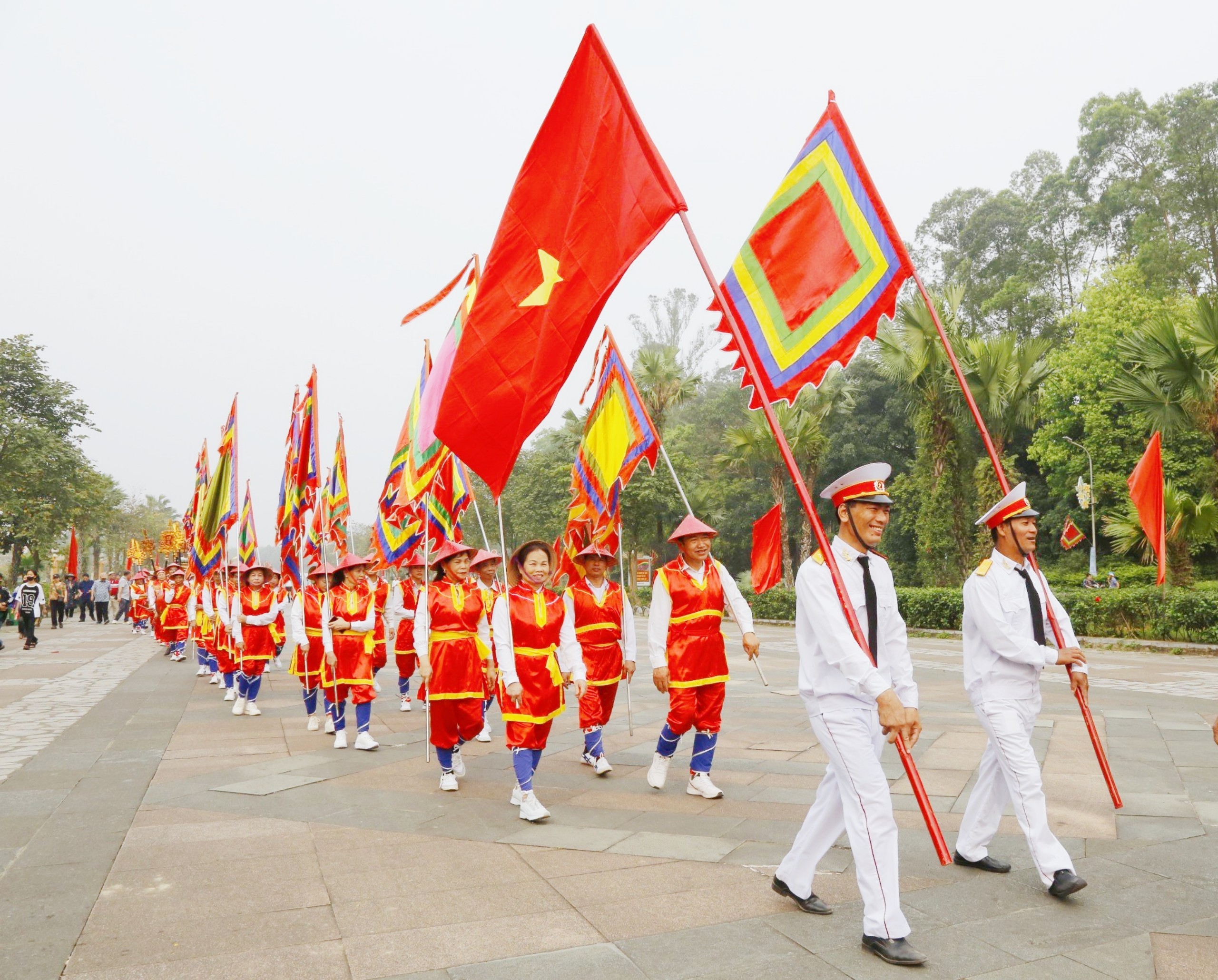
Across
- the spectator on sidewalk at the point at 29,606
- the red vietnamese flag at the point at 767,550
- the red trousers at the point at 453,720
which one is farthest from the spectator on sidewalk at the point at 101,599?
the red trousers at the point at 453,720

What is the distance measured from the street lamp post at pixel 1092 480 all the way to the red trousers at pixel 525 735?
2663cm

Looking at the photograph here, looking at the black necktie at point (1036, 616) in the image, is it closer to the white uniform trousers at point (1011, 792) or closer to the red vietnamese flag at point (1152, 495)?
the white uniform trousers at point (1011, 792)

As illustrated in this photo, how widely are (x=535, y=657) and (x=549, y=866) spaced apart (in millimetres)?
1476

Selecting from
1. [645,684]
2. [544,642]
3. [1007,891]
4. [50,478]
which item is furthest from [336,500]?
[50,478]

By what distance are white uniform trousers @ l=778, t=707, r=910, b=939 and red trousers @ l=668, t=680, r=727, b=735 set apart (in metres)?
2.16

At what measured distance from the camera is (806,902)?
13.1ft

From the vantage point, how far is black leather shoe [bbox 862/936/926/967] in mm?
3387

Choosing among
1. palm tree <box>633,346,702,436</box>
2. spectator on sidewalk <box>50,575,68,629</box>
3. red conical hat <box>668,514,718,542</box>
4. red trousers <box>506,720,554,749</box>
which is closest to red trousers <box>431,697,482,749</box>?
red trousers <box>506,720,554,749</box>

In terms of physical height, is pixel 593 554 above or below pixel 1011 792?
above

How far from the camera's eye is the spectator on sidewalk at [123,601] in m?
38.6

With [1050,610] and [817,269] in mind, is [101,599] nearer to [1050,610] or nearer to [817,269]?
[817,269]

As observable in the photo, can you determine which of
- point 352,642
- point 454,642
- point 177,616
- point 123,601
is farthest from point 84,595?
point 454,642

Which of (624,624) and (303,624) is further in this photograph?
(303,624)

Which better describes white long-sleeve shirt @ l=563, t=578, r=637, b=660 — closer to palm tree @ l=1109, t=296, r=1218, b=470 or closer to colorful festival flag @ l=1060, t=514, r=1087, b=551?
palm tree @ l=1109, t=296, r=1218, b=470
